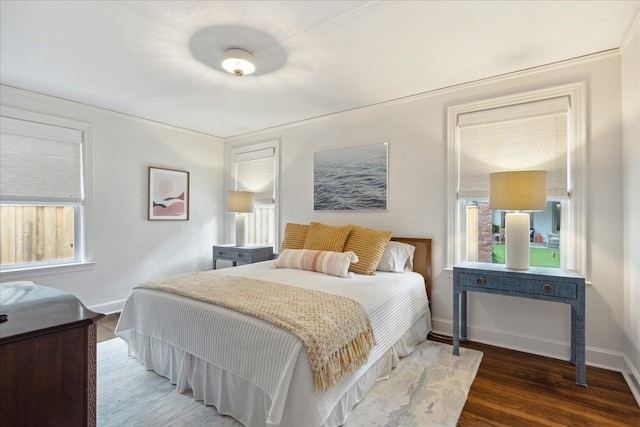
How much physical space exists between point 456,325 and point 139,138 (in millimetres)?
4215

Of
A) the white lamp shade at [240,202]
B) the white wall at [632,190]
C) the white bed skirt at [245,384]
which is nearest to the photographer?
the white bed skirt at [245,384]

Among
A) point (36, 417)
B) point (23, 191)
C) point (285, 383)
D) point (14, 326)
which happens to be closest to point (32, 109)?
point (23, 191)

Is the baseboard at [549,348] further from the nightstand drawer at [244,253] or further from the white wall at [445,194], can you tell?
the nightstand drawer at [244,253]

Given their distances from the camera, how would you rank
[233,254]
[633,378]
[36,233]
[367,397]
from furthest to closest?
[233,254]
[36,233]
[633,378]
[367,397]

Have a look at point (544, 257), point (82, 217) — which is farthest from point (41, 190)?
point (544, 257)

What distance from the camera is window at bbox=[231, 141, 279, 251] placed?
4.54m

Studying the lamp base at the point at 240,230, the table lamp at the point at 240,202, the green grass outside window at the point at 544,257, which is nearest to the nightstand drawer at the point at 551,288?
the green grass outside window at the point at 544,257

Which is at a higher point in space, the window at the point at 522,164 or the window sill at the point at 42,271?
the window at the point at 522,164

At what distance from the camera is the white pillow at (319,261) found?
2.84 m

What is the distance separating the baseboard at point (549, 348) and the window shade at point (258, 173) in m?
2.79

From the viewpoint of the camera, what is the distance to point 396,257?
3109 mm

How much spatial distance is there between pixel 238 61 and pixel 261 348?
204 cm

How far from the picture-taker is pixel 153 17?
6.56ft

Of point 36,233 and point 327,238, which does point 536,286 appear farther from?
point 36,233
